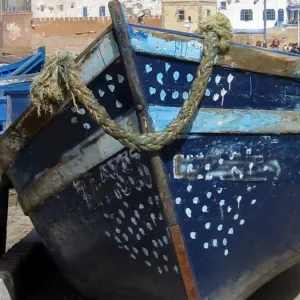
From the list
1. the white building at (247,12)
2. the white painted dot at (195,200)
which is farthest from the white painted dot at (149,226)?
the white building at (247,12)

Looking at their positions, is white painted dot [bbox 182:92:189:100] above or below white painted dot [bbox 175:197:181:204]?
above

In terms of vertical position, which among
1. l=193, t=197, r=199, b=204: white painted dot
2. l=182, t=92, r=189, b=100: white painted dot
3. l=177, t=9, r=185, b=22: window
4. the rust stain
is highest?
l=182, t=92, r=189, b=100: white painted dot

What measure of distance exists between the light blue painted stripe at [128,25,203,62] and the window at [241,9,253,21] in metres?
49.5

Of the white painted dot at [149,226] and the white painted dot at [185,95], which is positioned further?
the white painted dot at [149,226]

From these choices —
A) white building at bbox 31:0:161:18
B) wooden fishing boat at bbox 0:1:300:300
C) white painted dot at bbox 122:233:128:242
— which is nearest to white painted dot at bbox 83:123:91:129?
wooden fishing boat at bbox 0:1:300:300

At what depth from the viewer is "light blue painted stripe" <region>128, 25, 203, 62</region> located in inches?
134

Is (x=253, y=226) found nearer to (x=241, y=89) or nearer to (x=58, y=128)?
(x=241, y=89)

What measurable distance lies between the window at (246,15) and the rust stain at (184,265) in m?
49.5

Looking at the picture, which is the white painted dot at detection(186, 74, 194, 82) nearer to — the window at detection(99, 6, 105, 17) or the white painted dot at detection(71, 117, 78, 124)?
the white painted dot at detection(71, 117, 78, 124)

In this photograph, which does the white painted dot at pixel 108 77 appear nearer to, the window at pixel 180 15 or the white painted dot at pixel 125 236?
the white painted dot at pixel 125 236

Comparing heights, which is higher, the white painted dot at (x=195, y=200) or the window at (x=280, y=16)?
the white painted dot at (x=195, y=200)

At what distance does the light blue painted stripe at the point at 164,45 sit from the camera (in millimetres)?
3404

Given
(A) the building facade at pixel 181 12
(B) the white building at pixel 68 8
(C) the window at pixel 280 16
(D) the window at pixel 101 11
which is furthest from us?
(B) the white building at pixel 68 8

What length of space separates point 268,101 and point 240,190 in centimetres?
56
